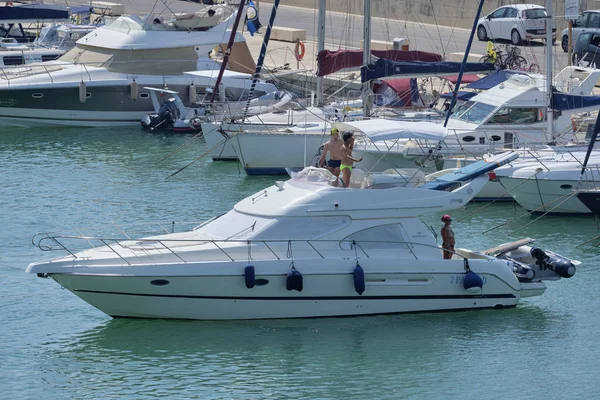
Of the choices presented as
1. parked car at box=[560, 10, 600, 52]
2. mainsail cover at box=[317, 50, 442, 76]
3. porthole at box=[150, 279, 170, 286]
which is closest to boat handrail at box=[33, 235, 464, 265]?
porthole at box=[150, 279, 170, 286]

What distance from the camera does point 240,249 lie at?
20.1 metres

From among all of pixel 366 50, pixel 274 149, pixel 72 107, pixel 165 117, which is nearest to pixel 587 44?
pixel 366 50

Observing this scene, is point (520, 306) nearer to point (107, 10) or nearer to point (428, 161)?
point (428, 161)

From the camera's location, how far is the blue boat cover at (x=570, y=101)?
31141mm

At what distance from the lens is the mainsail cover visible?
36.2 m

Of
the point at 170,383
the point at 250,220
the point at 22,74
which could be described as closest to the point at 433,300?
the point at 250,220

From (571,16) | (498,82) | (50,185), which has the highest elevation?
(571,16)

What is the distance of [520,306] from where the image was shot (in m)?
22.0

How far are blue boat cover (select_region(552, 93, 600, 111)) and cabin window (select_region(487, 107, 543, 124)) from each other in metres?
1.16

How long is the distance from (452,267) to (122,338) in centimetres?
570

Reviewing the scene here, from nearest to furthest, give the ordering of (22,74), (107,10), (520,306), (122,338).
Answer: (122,338)
(520,306)
(22,74)
(107,10)

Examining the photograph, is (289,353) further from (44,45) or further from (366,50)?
(44,45)

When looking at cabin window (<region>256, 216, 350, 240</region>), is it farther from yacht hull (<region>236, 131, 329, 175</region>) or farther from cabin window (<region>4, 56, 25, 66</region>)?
cabin window (<region>4, 56, 25, 66</region>)

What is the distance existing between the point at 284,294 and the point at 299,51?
30.6 metres
